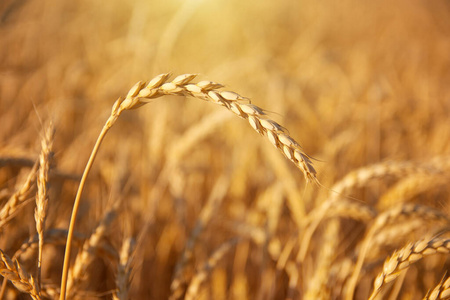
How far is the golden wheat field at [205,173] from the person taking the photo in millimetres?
904

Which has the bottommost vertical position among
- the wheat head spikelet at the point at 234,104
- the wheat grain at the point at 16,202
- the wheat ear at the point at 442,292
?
the wheat ear at the point at 442,292

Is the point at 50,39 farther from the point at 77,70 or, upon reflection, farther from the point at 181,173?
the point at 181,173

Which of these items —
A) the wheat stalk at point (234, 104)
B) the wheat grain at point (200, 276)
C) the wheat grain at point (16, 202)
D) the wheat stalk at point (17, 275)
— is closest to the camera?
the wheat stalk at point (234, 104)

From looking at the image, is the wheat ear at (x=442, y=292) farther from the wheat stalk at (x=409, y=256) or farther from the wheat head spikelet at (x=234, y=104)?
the wheat head spikelet at (x=234, y=104)

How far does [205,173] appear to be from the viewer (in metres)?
2.41

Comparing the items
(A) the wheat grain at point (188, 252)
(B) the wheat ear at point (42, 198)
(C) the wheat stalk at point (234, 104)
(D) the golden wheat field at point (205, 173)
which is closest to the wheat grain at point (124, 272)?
(D) the golden wheat field at point (205, 173)

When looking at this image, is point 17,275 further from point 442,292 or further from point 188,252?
point 442,292

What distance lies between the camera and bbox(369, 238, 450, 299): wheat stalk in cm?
80

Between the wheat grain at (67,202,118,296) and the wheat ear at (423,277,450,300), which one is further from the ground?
the wheat ear at (423,277,450,300)

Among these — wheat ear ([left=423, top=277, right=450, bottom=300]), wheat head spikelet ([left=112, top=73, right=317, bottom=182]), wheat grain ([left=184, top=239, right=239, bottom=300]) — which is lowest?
wheat grain ([left=184, top=239, right=239, bottom=300])

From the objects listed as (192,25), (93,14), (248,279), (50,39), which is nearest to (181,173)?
(248,279)

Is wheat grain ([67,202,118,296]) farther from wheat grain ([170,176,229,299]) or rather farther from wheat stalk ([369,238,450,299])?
wheat stalk ([369,238,450,299])

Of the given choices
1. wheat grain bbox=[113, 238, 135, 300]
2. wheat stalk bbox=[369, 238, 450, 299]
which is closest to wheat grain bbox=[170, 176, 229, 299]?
wheat grain bbox=[113, 238, 135, 300]

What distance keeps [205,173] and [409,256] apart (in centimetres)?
169
